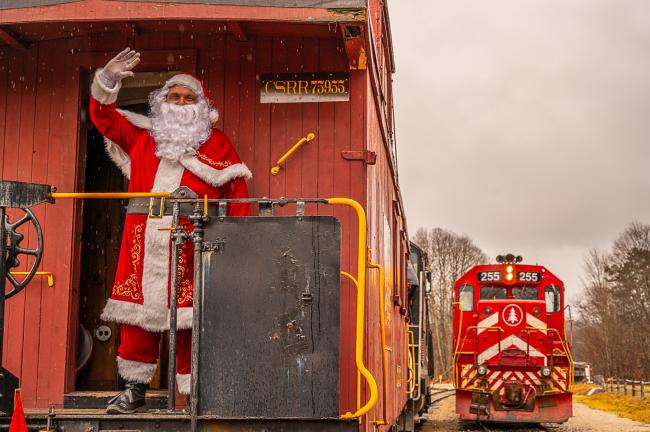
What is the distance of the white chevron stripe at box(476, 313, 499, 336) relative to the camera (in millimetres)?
16359

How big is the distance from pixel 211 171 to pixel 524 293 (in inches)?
491

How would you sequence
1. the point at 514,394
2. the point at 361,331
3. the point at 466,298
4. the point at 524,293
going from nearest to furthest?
the point at 361,331
the point at 514,394
the point at 524,293
the point at 466,298

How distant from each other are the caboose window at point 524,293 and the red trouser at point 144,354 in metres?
12.6

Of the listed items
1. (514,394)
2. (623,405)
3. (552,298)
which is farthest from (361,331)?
(623,405)

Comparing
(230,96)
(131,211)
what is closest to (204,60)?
(230,96)

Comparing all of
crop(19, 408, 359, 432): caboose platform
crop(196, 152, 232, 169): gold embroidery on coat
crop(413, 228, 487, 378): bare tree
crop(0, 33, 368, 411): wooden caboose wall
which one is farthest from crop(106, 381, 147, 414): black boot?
→ crop(413, 228, 487, 378): bare tree

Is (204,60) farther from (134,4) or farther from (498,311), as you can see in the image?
(498,311)

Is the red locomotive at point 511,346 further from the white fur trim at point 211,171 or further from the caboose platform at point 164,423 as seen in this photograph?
the caboose platform at point 164,423

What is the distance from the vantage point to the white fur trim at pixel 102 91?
206 inches

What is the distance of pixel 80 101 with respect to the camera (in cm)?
599

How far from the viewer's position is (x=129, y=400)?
483cm

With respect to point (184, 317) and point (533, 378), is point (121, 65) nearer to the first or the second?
point (184, 317)

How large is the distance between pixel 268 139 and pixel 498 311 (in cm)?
1159

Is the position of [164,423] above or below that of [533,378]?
above
